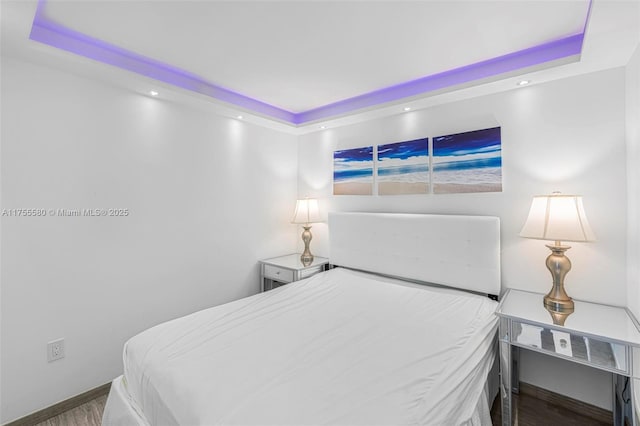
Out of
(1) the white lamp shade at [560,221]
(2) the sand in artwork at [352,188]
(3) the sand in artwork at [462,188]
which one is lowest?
(1) the white lamp shade at [560,221]

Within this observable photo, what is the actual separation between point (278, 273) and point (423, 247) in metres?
1.54

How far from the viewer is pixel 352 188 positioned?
3.28m

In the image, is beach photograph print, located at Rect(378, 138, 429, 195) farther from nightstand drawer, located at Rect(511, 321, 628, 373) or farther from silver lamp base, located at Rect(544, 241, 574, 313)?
nightstand drawer, located at Rect(511, 321, 628, 373)

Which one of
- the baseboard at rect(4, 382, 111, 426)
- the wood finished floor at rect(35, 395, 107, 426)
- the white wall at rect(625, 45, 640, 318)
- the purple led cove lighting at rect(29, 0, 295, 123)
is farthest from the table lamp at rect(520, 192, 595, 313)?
the baseboard at rect(4, 382, 111, 426)

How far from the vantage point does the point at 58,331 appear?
2006mm

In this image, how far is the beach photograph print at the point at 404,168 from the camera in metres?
2.77

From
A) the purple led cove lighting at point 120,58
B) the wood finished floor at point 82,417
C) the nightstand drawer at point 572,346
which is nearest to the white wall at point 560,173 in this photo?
the nightstand drawer at point 572,346

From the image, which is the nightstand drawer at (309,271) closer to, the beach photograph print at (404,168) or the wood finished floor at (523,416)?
the beach photograph print at (404,168)

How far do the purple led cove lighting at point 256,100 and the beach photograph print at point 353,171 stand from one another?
0.47 metres

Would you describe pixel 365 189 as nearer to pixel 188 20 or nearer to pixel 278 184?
pixel 278 184

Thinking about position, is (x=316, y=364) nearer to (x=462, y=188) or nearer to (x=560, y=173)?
(x=462, y=188)

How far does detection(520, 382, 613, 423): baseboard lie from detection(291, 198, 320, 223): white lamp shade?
93.4 inches

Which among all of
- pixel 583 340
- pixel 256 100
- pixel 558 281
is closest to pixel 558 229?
pixel 558 281

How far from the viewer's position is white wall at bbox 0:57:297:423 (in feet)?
6.09
